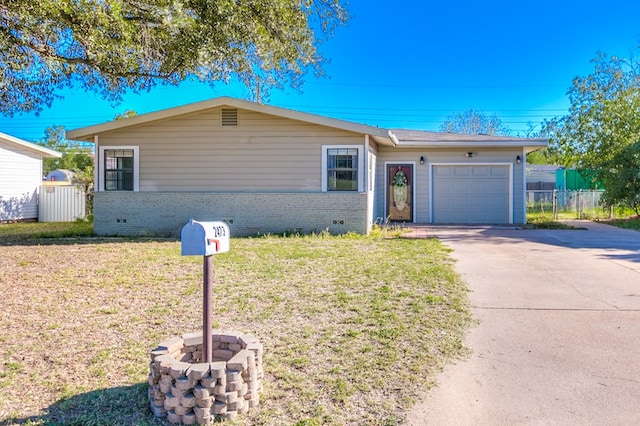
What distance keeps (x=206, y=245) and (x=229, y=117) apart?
10.00 meters

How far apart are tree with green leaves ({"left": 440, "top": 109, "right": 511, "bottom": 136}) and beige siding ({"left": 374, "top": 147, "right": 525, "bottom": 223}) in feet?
79.7

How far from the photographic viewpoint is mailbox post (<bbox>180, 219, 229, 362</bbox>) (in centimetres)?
279

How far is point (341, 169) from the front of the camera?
12.2 m

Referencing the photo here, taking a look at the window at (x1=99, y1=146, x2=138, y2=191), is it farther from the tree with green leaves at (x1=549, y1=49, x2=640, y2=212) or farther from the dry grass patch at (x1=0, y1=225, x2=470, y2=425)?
the tree with green leaves at (x1=549, y1=49, x2=640, y2=212)

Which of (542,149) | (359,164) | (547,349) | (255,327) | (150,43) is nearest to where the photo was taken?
(547,349)

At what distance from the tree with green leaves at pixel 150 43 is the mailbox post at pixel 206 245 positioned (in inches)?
182

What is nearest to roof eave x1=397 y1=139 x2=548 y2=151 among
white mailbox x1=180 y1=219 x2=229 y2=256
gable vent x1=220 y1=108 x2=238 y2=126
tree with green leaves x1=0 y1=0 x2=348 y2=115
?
gable vent x1=220 y1=108 x2=238 y2=126

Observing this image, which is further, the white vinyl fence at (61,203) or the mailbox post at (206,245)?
the white vinyl fence at (61,203)

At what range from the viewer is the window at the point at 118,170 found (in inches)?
499

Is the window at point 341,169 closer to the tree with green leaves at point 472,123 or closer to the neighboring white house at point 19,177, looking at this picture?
the neighboring white house at point 19,177

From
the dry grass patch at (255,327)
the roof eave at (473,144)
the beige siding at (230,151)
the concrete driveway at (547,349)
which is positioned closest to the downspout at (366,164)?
the beige siding at (230,151)

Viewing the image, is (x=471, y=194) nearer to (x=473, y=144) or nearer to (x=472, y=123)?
(x=473, y=144)

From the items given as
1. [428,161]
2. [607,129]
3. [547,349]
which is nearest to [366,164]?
[428,161]

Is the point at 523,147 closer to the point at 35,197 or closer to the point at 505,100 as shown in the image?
the point at 35,197
